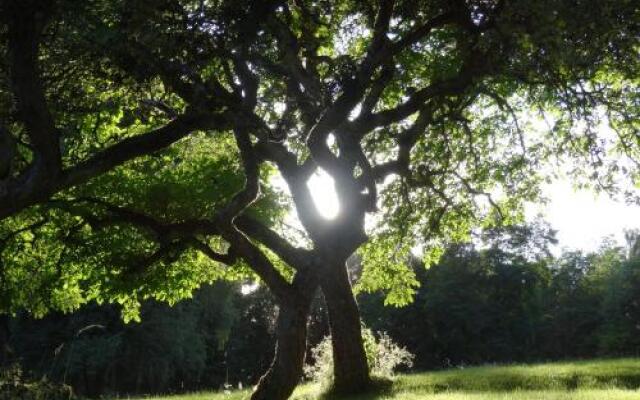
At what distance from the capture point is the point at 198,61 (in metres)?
10.9

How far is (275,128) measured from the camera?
645 inches

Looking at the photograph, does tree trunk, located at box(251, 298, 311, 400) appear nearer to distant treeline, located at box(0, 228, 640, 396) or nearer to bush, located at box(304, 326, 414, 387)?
bush, located at box(304, 326, 414, 387)

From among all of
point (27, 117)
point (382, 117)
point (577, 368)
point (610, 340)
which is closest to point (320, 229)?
point (382, 117)

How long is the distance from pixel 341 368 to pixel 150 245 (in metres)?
7.24

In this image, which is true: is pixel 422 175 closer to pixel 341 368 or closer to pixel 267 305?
pixel 341 368

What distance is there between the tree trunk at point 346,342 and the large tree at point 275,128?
0.04 metres

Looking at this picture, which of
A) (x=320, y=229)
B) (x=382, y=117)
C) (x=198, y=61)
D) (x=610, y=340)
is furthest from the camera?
(x=610, y=340)

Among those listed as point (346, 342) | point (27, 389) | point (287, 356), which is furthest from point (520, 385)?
point (27, 389)

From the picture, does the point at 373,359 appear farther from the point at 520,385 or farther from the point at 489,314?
the point at 489,314

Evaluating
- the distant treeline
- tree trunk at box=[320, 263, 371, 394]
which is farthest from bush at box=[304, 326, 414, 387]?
the distant treeline

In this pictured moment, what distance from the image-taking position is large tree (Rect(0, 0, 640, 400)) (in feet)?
34.6

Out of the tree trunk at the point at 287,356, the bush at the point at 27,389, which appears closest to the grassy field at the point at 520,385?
the tree trunk at the point at 287,356

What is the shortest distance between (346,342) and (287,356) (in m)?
3.50

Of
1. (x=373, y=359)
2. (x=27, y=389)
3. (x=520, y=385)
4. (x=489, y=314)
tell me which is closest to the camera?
(x=27, y=389)
